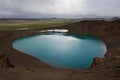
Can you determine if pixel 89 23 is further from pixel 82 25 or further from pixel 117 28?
pixel 117 28

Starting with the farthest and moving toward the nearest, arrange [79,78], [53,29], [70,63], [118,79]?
[53,29], [70,63], [79,78], [118,79]

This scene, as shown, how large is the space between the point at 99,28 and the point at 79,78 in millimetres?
91734

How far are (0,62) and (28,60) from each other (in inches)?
452

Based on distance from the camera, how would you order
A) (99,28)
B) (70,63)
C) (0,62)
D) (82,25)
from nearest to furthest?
(0,62), (70,63), (99,28), (82,25)

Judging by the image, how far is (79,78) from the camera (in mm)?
15828

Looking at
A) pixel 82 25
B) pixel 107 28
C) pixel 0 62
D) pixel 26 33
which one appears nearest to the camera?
pixel 0 62

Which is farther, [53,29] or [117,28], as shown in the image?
[53,29]

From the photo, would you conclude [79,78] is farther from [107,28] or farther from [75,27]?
[75,27]

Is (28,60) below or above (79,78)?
below

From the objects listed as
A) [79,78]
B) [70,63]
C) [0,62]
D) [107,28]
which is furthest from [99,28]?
[79,78]

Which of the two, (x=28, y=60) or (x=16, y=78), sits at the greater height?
(x=16, y=78)

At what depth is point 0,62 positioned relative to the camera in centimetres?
2781

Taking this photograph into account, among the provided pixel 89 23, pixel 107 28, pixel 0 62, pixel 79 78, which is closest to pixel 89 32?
pixel 89 23

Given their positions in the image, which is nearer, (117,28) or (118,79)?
(118,79)
